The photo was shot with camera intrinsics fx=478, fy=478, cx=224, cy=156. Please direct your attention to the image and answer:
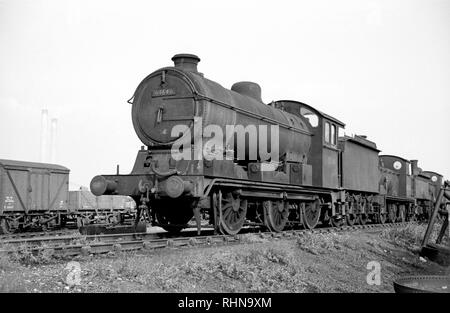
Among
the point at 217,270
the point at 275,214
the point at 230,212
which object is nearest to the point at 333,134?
the point at 275,214

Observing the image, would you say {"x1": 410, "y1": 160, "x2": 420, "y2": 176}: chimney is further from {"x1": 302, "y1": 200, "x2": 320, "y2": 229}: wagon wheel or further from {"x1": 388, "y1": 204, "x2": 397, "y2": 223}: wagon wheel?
{"x1": 302, "y1": 200, "x2": 320, "y2": 229}: wagon wheel

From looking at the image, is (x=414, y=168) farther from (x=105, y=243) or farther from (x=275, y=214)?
(x=105, y=243)

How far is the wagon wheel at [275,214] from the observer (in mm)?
12414

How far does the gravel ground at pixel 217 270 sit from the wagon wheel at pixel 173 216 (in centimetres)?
172

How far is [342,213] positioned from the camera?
16.2m

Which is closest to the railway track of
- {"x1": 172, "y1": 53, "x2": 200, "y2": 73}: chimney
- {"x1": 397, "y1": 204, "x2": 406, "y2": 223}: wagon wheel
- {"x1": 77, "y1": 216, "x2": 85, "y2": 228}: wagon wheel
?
{"x1": 172, "y1": 53, "x2": 200, "y2": 73}: chimney

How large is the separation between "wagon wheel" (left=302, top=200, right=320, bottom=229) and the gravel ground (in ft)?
11.5

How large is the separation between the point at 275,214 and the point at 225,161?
3.12 metres

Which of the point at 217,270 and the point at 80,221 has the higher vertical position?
the point at 217,270

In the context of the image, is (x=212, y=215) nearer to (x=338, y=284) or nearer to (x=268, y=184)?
(x=268, y=184)

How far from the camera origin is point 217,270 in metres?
7.05
